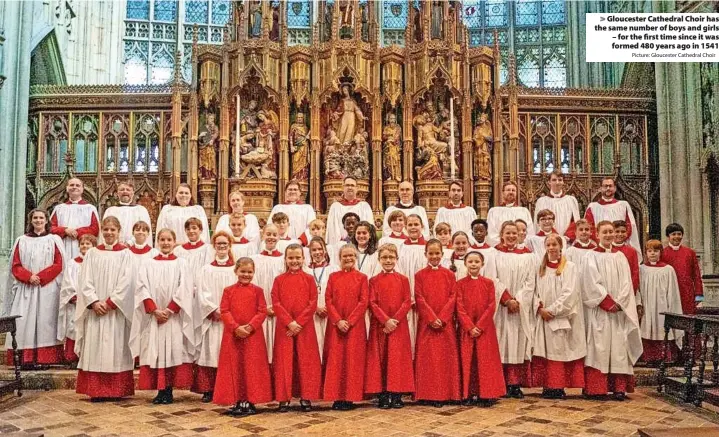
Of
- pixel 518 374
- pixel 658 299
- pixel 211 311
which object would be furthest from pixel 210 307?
pixel 658 299

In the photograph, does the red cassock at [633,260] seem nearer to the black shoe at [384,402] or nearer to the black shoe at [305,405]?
the black shoe at [384,402]

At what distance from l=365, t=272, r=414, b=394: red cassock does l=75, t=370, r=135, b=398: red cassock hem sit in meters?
2.51

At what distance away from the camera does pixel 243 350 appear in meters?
6.14

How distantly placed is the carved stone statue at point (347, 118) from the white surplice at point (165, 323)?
4786mm

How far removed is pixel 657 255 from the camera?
8102 mm

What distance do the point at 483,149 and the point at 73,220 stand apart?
20.5 ft

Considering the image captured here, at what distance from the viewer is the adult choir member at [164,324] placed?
6.60 m

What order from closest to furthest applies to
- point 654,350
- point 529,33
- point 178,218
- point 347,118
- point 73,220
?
point 654,350 → point 178,218 → point 73,220 → point 347,118 → point 529,33

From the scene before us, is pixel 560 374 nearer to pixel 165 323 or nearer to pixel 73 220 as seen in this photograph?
pixel 165 323

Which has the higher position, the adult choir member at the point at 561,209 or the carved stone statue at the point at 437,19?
the carved stone statue at the point at 437,19

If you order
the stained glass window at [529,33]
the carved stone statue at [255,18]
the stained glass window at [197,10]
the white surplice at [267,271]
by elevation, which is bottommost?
the white surplice at [267,271]

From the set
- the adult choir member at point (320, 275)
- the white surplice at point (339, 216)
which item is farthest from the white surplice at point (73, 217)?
the adult choir member at point (320, 275)

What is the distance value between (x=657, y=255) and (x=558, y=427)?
3483 millimetres

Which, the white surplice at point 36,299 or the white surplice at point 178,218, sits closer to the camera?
the white surplice at point 36,299
